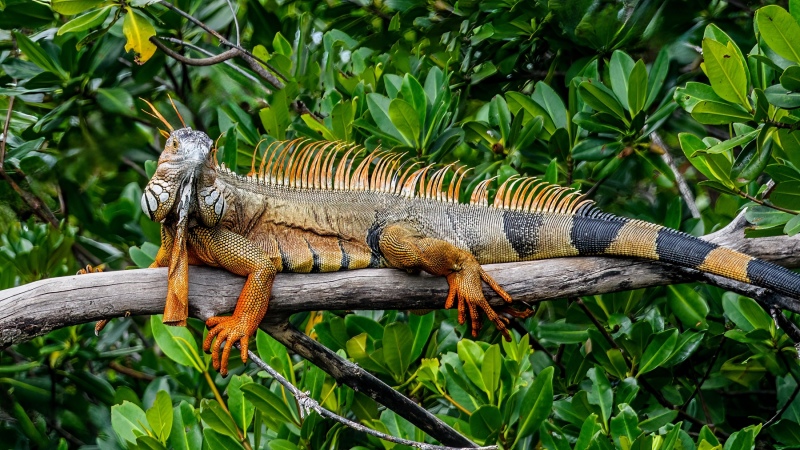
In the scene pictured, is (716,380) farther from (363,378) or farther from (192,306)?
(192,306)

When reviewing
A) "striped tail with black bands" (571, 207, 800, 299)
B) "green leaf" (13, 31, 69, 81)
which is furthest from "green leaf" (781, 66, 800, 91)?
"green leaf" (13, 31, 69, 81)

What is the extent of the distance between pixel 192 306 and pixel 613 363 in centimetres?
211

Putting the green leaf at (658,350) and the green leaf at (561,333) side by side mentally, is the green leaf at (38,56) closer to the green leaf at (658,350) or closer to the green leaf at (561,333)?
the green leaf at (561,333)

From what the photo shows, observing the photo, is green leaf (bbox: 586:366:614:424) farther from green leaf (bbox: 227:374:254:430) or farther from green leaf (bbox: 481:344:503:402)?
green leaf (bbox: 227:374:254:430)

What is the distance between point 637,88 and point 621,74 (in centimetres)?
13

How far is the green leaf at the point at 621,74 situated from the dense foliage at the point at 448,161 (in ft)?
0.05

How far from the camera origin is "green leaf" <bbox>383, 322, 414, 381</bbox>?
439 centimetres

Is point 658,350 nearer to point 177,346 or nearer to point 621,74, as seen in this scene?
point 621,74

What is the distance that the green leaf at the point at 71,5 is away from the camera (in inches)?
191

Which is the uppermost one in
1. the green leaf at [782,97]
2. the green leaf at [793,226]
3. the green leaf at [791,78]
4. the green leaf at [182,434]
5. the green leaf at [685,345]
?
the green leaf at [791,78]

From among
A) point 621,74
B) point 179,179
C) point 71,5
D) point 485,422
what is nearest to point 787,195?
point 621,74

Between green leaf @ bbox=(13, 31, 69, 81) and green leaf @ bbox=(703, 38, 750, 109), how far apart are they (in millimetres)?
3974

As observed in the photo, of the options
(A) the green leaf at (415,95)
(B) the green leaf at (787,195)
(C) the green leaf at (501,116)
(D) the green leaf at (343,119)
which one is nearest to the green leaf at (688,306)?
(B) the green leaf at (787,195)

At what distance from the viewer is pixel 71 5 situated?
486cm
